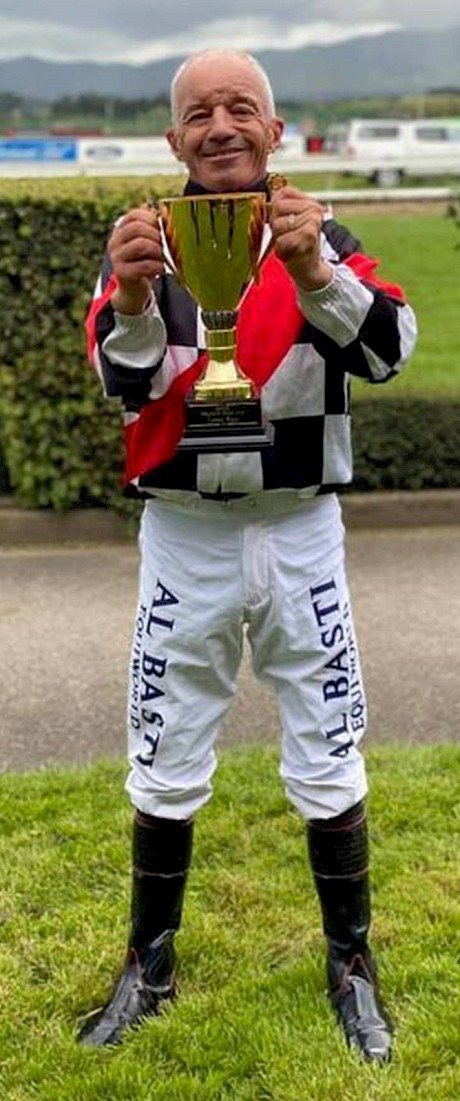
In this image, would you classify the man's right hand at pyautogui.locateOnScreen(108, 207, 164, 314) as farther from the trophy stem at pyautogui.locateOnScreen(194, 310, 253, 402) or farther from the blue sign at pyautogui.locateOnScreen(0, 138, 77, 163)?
the blue sign at pyautogui.locateOnScreen(0, 138, 77, 163)

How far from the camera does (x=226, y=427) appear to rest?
2.50 meters

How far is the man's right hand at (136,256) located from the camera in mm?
2414

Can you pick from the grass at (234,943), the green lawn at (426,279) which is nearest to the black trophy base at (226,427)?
the grass at (234,943)

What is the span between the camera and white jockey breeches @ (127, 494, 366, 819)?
2781mm

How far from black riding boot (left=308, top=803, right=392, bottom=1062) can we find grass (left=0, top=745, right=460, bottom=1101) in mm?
47

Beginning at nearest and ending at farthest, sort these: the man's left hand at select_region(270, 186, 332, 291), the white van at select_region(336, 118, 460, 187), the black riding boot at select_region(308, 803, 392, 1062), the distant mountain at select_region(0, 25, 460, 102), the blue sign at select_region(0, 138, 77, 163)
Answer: the man's left hand at select_region(270, 186, 332, 291) → the black riding boot at select_region(308, 803, 392, 1062) → the blue sign at select_region(0, 138, 77, 163) → the white van at select_region(336, 118, 460, 187) → the distant mountain at select_region(0, 25, 460, 102)

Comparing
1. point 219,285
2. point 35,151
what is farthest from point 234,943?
point 35,151

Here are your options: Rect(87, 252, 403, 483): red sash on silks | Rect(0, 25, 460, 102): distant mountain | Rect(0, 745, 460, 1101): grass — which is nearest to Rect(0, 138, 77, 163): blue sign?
Rect(0, 745, 460, 1101): grass

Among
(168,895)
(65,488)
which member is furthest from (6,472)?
(168,895)

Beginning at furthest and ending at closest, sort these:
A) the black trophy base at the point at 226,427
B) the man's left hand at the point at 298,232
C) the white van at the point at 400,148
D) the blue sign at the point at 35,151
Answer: the white van at the point at 400,148
the blue sign at the point at 35,151
the black trophy base at the point at 226,427
the man's left hand at the point at 298,232

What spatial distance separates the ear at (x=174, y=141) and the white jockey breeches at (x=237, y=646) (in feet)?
2.16

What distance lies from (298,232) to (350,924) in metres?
1.48

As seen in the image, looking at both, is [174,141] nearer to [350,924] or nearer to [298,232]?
[298,232]

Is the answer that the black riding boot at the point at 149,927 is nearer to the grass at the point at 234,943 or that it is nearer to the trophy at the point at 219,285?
the grass at the point at 234,943
